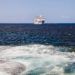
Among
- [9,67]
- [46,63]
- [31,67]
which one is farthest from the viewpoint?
[46,63]

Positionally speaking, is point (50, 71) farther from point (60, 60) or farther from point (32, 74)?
point (60, 60)

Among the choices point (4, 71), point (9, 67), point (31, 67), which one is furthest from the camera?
point (31, 67)

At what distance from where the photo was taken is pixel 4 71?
2873 centimetres

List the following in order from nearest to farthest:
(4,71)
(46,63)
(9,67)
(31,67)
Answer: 1. (4,71)
2. (9,67)
3. (31,67)
4. (46,63)

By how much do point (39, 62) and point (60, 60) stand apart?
132 inches

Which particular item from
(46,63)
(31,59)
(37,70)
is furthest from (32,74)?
(31,59)

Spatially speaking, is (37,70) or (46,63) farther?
(46,63)

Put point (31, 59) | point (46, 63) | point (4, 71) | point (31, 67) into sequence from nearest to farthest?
point (4, 71)
point (31, 67)
point (46, 63)
point (31, 59)

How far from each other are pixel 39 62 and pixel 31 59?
7.52ft

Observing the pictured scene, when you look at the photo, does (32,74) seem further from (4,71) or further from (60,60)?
(60,60)

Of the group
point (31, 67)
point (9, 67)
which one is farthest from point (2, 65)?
point (31, 67)

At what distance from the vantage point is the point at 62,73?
98.4 ft

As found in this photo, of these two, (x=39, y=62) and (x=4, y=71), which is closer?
(x=4, y=71)

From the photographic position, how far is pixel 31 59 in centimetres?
3806
